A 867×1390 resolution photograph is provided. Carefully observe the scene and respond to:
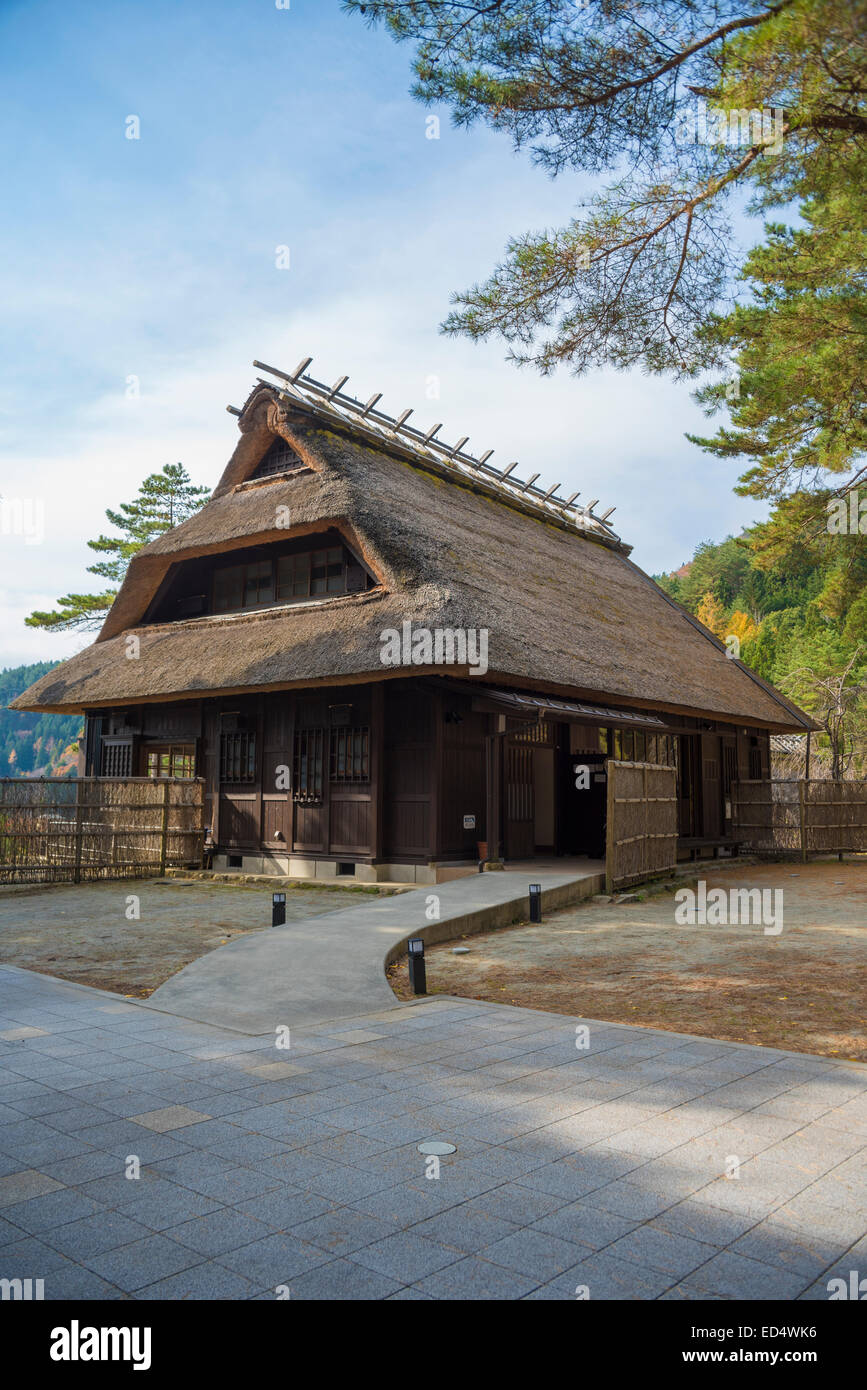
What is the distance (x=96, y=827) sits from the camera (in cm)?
1536

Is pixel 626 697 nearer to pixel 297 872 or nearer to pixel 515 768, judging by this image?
pixel 515 768

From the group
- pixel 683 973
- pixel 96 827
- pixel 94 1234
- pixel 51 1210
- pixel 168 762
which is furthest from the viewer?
pixel 168 762

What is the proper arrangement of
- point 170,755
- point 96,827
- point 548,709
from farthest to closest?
point 170,755
point 96,827
point 548,709

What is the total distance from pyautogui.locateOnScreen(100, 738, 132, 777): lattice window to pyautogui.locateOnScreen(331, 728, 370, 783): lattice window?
19.2ft

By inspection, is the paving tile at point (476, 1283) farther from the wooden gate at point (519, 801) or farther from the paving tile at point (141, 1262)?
the wooden gate at point (519, 801)

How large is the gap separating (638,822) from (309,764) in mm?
5462

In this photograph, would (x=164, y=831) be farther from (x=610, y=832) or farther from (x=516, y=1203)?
(x=516, y=1203)

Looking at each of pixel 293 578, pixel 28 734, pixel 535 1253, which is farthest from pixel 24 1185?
pixel 28 734

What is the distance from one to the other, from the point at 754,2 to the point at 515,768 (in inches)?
485

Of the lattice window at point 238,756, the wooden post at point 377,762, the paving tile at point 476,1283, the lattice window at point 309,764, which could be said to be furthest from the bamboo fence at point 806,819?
the paving tile at point 476,1283

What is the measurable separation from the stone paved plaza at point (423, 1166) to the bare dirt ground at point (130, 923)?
228 centimetres

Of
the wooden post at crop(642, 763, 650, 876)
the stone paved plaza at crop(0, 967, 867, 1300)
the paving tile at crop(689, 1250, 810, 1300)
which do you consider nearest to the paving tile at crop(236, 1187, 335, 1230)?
the stone paved plaza at crop(0, 967, 867, 1300)

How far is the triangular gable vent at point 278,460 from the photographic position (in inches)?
697
